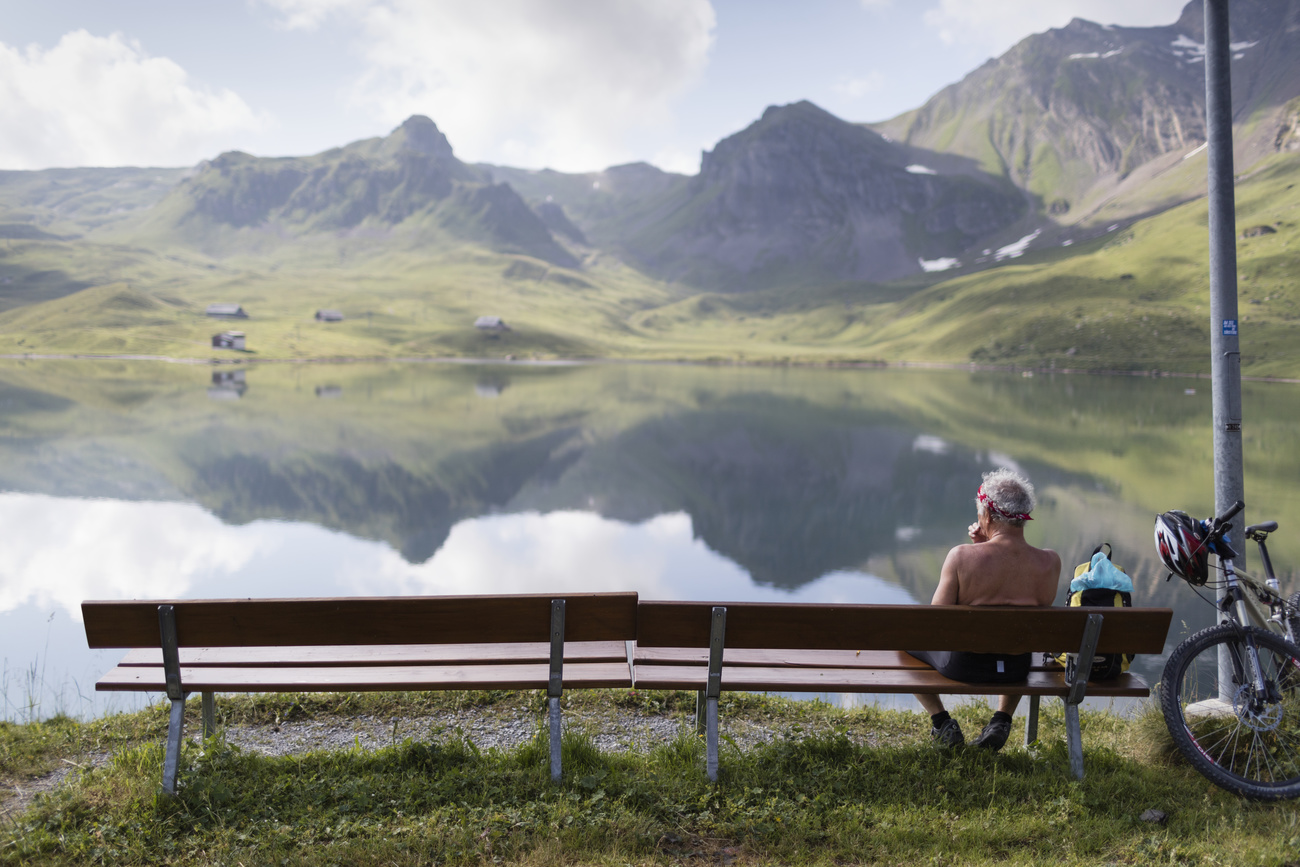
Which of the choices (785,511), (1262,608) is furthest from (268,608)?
(785,511)

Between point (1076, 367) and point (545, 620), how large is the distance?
15055 cm

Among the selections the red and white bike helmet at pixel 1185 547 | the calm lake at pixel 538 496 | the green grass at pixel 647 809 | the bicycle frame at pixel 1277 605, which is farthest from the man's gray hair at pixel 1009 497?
the calm lake at pixel 538 496

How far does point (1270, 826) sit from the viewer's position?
5383mm

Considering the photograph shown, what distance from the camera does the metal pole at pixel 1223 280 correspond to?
Answer: 6.87m

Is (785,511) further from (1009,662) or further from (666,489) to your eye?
(1009,662)

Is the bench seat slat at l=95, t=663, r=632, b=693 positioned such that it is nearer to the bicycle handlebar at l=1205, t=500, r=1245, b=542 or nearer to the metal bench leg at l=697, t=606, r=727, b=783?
the metal bench leg at l=697, t=606, r=727, b=783

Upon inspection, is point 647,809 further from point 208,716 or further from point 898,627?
point 208,716

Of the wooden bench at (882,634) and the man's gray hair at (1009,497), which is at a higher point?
the man's gray hair at (1009,497)

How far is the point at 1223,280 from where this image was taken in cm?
698

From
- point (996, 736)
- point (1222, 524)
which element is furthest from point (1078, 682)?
point (1222, 524)

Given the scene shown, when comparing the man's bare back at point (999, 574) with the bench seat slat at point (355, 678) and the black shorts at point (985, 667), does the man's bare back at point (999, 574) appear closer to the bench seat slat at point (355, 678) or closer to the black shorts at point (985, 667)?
the black shorts at point (985, 667)

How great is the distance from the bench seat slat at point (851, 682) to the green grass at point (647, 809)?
2.01 feet

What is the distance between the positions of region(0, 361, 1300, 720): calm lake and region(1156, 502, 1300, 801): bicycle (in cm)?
401

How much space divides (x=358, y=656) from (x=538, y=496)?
27883 millimetres
